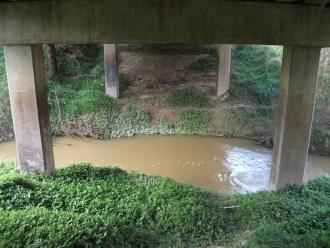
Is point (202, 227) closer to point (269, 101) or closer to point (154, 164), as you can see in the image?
point (154, 164)

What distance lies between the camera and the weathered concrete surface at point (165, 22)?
312 inches

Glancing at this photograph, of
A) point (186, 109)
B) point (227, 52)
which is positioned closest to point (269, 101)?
point (227, 52)

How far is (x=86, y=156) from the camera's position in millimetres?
14859

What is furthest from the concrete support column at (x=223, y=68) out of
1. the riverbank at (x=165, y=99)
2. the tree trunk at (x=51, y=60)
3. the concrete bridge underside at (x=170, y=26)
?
the concrete bridge underside at (x=170, y=26)

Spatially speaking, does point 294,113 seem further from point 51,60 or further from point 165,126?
point 51,60

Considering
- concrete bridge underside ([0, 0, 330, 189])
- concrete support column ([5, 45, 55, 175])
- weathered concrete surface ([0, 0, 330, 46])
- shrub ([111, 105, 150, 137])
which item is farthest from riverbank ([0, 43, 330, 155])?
weathered concrete surface ([0, 0, 330, 46])

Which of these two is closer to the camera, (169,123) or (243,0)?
(243,0)

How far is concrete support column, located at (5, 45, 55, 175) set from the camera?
28.8ft

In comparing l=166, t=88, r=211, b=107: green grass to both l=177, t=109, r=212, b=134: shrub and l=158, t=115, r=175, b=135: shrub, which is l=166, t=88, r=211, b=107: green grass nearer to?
l=177, t=109, r=212, b=134: shrub

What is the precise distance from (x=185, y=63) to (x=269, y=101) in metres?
6.55

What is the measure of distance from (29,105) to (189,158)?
25.6ft

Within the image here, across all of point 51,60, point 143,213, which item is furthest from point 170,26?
point 51,60

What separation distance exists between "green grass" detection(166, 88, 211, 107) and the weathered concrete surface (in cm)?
1084

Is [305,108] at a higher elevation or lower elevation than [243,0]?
lower
